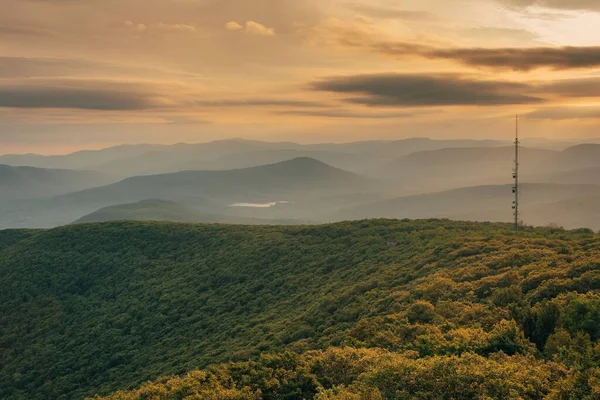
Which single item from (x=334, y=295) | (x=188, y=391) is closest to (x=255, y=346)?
(x=334, y=295)

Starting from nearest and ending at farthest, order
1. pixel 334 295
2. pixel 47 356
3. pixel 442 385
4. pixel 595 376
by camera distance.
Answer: pixel 595 376
pixel 442 385
pixel 334 295
pixel 47 356

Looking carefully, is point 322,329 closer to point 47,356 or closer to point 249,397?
point 249,397

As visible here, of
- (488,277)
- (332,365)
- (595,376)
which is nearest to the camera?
(595,376)

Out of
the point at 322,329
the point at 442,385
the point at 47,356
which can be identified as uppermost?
the point at 442,385

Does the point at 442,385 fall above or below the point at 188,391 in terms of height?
above

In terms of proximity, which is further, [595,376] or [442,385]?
[442,385]

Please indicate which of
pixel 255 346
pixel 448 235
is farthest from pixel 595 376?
pixel 448 235

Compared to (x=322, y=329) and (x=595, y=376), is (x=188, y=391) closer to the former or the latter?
(x=322, y=329)
